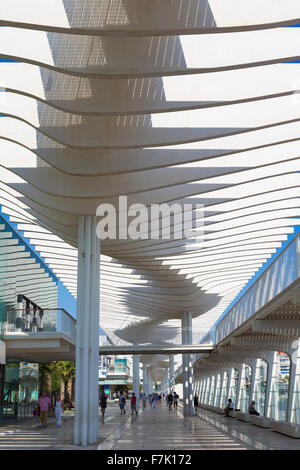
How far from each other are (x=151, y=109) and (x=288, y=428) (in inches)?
553

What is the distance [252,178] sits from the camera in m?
17.5

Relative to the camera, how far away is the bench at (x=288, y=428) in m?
19.7

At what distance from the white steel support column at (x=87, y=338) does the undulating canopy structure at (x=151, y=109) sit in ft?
4.00

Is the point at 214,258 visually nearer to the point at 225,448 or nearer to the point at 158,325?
the point at 225,448

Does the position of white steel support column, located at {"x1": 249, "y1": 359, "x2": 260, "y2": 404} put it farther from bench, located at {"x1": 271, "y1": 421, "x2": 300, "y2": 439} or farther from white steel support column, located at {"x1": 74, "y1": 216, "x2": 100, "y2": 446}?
white steel support column, located at {"x1": 74, "y1": 216, "x2": 100, "y2": 446}

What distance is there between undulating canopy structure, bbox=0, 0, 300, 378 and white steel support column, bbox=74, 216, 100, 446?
4.00ft

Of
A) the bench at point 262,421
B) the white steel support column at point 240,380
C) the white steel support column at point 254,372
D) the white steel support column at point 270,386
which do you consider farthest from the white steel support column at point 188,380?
the bench at point 262,421

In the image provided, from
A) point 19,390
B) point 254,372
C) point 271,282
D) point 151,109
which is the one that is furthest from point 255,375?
point 151,109

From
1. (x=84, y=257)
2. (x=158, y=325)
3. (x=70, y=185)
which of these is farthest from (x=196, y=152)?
(x=158, y=325)

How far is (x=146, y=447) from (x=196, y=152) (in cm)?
853

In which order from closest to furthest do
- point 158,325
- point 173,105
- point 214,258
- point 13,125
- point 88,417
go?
point 173,105 → point 13,125 → point 88,417 → point 214,258 → point 158,325

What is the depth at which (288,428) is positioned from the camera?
2072 centimetres

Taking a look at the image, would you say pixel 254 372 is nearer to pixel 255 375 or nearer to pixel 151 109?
pixel 255 375

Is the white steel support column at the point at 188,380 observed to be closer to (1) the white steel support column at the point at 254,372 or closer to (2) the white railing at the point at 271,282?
(1) the white steel support column at the point at 254,372
